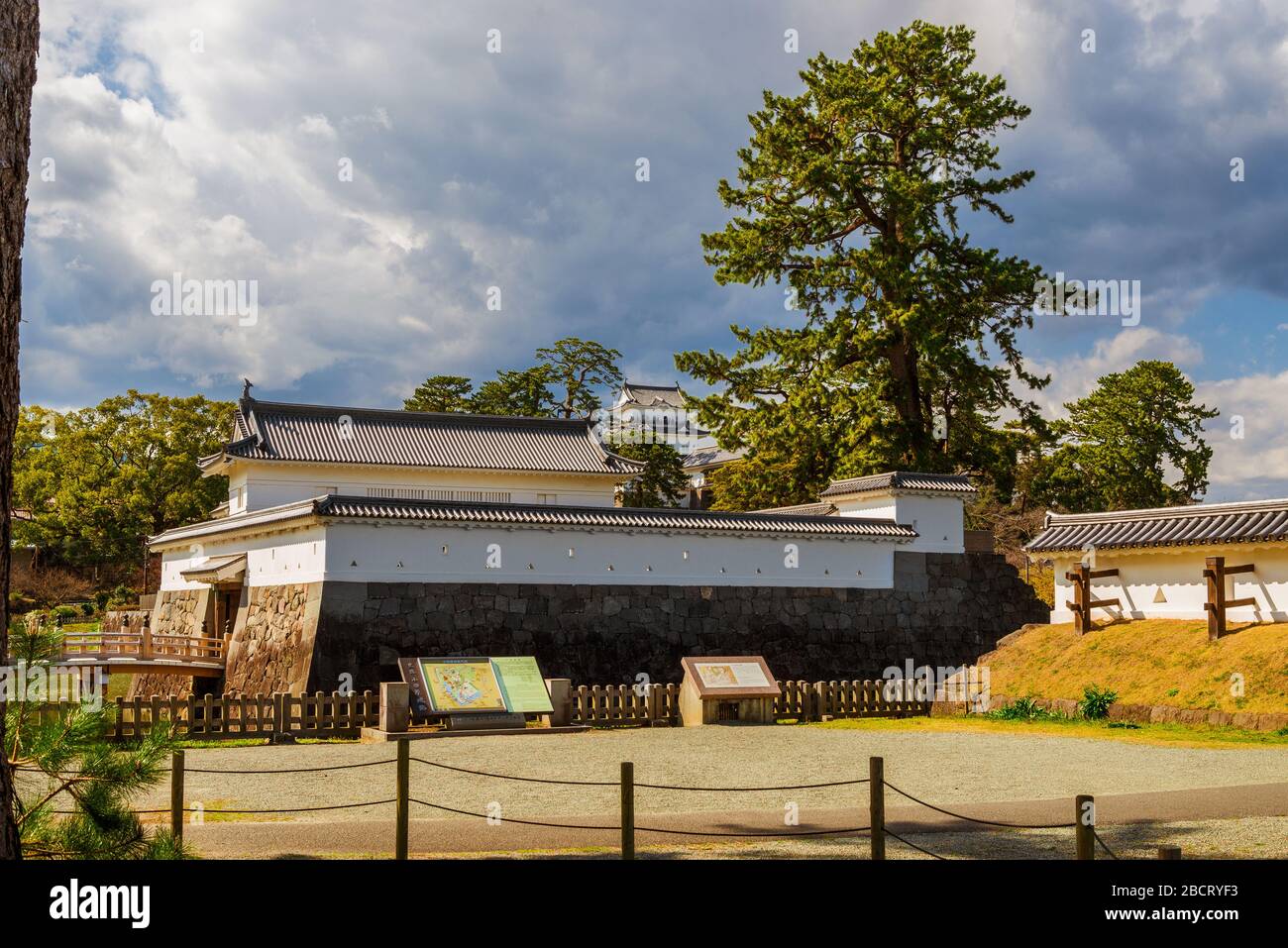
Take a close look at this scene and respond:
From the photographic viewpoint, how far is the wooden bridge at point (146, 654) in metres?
21.6

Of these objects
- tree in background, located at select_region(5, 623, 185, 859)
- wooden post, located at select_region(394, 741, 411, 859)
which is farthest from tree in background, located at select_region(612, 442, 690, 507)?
tree in background, located at select_region(5, 623, 185, 859)

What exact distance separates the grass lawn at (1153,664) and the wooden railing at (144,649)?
1605 cm

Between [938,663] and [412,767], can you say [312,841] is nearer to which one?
[412,767]

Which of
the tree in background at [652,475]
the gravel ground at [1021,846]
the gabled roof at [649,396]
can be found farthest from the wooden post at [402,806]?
the gabled roof at [649,396]

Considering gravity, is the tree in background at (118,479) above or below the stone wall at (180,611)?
above

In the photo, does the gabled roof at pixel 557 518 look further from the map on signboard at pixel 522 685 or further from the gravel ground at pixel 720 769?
the gravel ground at pixel 720 769

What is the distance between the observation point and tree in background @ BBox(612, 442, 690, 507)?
138 ft

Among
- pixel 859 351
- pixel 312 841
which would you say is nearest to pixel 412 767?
pixel 312 841

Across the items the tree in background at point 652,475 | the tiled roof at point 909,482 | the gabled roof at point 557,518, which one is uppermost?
the tree in background at point 652,475

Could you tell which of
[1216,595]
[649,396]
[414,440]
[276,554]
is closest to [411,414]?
[414,440]

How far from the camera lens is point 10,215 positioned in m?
5.45

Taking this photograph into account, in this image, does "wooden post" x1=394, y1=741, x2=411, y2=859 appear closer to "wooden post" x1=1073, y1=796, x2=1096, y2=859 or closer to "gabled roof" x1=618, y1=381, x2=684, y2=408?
"wooden post" x1=1073, y1=796, x2=1096, y2=859

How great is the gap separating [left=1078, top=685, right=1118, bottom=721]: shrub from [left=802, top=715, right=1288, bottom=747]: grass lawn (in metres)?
0.28

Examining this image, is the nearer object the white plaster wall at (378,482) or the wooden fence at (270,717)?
the wooden fence at (270,717)
